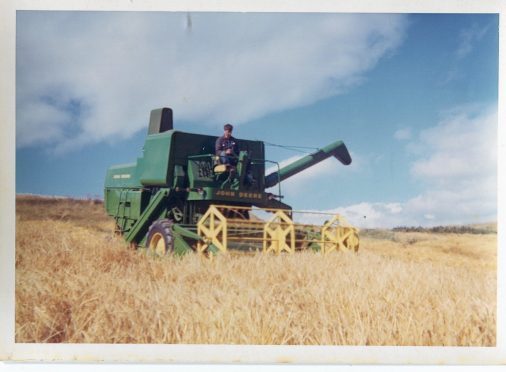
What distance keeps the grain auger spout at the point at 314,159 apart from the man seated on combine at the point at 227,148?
0.48m

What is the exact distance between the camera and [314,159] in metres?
7.09

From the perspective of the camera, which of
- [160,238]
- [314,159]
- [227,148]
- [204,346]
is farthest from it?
[160,238]

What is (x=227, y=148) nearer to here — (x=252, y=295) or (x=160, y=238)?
(x=160, y=238)

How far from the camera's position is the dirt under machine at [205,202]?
7254 mm

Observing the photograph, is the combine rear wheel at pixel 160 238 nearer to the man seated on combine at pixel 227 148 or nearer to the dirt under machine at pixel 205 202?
the dirt under machine at pixel 205 202

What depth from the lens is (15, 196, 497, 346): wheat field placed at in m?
6.19

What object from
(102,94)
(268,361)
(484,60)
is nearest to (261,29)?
(102,94)

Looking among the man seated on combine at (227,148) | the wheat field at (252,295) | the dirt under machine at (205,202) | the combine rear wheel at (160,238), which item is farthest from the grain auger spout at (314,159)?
the combine rear wheel at (160,238)

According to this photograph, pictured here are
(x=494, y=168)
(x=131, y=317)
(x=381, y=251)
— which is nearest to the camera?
(x=131, y=317)

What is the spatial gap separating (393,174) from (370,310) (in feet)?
4.56

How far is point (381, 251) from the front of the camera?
7.40 metres

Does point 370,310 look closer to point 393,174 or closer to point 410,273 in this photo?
point 410,273

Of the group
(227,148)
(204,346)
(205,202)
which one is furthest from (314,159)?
(204,346)

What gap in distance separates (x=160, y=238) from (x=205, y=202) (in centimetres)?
62
